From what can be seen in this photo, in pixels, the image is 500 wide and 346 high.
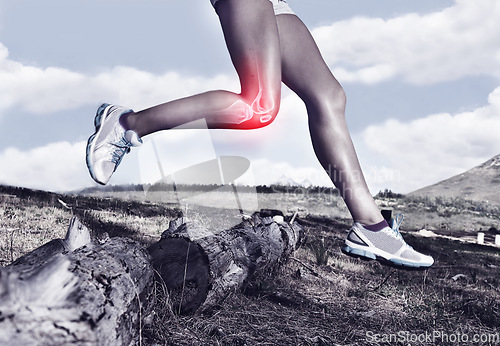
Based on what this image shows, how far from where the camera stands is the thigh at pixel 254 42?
2.66 m

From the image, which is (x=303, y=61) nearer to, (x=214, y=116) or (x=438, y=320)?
(x=214, y=116)

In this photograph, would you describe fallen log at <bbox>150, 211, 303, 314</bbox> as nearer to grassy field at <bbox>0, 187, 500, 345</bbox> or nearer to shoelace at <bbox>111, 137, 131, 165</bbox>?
grassy field at <bbox>0, 187, 500, 345</bbox>

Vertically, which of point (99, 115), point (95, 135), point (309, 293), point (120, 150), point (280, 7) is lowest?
point (309, 293)

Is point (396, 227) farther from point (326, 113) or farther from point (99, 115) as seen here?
point (99, 115)

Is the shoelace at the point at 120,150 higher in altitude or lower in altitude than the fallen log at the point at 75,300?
higher

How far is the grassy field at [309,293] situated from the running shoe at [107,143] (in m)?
1.00

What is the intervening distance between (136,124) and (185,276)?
1.08 metres

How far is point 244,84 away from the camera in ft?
9.16

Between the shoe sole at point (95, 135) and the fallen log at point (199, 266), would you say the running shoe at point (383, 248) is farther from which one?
the shoe sole at point (95, 135)

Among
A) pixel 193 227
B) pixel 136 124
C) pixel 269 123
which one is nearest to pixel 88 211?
pixel 193 227

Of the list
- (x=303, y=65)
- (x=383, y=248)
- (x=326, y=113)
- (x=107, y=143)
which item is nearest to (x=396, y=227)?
(x=383, y=248)

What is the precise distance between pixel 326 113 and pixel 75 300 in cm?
186
